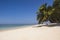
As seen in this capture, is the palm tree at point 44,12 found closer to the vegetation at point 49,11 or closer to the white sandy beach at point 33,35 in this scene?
the vegetation at point 49,11

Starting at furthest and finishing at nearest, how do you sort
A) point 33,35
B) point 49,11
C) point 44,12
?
point 44,12 → point 49,11 → point 33,35

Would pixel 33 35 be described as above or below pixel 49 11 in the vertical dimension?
below

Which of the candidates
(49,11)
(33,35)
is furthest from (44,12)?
(33,35)

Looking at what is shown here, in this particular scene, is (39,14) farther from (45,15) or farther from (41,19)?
(45,15)

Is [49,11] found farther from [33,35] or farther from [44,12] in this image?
[33,35]

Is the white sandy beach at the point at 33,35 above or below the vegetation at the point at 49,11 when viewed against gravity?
below

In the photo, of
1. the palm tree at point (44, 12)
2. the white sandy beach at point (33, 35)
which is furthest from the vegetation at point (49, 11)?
the white sandy beach at point (33, 35)

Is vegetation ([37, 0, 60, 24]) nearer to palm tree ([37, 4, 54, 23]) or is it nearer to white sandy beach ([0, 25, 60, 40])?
palm tree ([37, 4, 54, 23])

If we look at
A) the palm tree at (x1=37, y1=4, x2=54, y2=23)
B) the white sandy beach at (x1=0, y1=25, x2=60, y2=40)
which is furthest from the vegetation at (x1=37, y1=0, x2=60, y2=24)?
the white sandy beach at (x1=0, y1=25, x2=60, y2=40)

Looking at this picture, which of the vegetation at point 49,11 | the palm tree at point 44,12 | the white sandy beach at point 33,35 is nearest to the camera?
the white sandy beach at point 33,35

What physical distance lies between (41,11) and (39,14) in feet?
3.87

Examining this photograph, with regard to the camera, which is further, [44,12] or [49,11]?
[44,12]

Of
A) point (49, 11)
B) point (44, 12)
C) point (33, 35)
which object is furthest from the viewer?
point (44, 12)

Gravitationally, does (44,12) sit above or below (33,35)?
above
